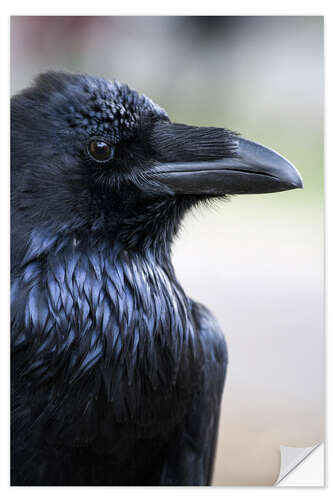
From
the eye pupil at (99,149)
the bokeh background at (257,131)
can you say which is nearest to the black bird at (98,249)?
the eye pupil at (99,149)

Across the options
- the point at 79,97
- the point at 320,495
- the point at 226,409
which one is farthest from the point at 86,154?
the point at 320,495

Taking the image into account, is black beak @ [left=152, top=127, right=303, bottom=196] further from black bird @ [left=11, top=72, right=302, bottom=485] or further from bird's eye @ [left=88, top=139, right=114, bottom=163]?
bird's eye @ [left=88, top=139, right=114, bottom=163]

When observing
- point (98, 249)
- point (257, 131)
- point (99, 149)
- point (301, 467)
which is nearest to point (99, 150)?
point (99, 149)

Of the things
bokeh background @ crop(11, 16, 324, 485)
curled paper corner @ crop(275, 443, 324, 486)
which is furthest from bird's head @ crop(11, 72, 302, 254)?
curled paper corner @ crop(275, 443, 324, 486)

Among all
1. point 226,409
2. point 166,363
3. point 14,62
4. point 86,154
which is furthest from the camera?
point 226,409

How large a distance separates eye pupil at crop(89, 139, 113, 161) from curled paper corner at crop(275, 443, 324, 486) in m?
1.11

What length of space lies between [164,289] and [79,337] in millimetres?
285

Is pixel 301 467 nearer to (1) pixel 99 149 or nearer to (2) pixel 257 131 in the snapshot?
(2) pixel 257 131

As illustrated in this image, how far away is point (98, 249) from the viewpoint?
1543mm

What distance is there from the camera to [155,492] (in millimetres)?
1831

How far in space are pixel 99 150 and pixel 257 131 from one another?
619 millimetres

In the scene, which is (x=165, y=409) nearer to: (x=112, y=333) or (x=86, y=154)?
(x=112, y=333)

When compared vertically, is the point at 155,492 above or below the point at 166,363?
below
